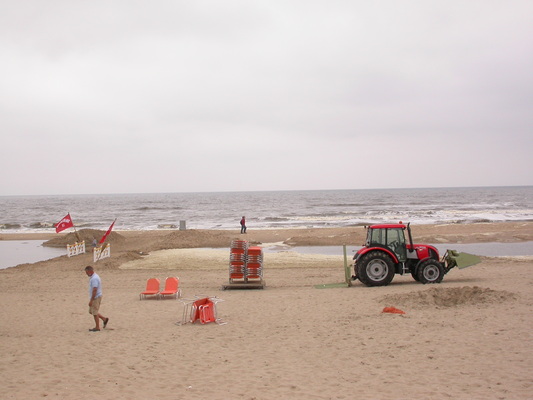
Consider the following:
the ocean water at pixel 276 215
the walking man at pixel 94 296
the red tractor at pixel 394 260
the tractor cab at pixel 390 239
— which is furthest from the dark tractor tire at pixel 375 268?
the ocean water at pixel 276 215

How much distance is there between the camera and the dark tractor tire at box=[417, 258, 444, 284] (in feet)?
47.8

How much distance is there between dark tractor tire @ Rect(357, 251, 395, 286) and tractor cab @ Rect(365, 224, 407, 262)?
32cm

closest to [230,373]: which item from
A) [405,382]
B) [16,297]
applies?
[405,382]

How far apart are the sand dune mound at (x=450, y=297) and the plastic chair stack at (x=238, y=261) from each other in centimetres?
517

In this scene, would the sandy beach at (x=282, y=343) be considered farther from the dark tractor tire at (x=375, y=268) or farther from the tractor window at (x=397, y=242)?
the tractor window at (x=397, y=242)

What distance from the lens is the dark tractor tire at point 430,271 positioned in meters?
14.6

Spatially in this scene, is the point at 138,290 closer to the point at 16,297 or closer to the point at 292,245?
the point at 16,297

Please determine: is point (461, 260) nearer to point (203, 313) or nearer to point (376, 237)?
point (376, 237)

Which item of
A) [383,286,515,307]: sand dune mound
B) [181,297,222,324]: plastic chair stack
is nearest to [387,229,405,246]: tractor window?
[383,286,515,307]: sand dune mound

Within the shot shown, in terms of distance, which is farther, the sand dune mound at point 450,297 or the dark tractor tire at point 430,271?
the dark tractor tire at point 430,271

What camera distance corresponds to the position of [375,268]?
573 inches

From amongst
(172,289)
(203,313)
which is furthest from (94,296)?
(172,289)

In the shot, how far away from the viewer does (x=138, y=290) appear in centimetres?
1595

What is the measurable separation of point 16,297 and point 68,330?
5.51 m
